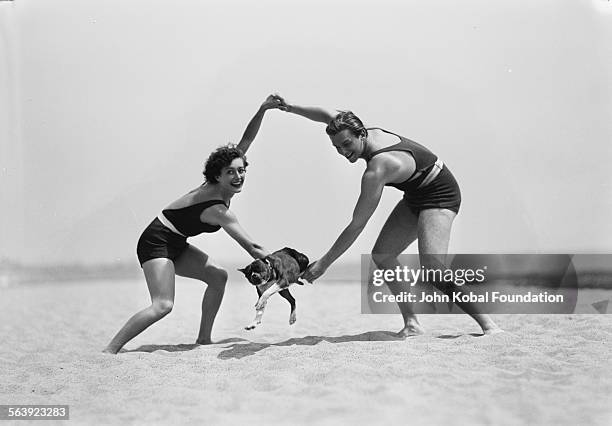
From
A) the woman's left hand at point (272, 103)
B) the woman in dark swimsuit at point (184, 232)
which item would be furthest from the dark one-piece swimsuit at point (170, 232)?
the woman's left hand at point (272, 103)

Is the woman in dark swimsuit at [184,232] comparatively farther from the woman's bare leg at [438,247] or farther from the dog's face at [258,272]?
the woman's bare leg at [438,247]

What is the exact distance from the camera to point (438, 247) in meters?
3.26

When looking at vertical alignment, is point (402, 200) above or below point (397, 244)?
above

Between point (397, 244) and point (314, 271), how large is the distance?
0.55 m

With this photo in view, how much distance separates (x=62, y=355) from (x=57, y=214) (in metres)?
0.79

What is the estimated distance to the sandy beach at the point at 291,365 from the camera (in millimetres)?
2525

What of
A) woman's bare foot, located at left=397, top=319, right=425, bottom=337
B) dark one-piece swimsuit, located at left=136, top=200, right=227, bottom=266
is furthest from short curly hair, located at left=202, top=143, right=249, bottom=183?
woman's bare foot, located at left=397, top=319, right=425, bottom=337

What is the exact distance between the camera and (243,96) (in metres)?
3.47

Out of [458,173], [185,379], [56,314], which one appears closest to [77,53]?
[56,314]

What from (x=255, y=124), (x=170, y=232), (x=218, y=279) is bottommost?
(x=218, y=279)

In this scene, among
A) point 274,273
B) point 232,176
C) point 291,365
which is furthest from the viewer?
point 232,176

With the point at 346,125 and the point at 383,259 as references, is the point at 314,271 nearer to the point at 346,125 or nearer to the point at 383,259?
the point at 383,259

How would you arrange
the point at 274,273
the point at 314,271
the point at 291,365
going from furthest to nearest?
the point at 314,271 → the point at 274,273 → the point at 291,365

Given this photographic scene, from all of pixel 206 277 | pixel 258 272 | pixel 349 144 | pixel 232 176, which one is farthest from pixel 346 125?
pixel 206 277
